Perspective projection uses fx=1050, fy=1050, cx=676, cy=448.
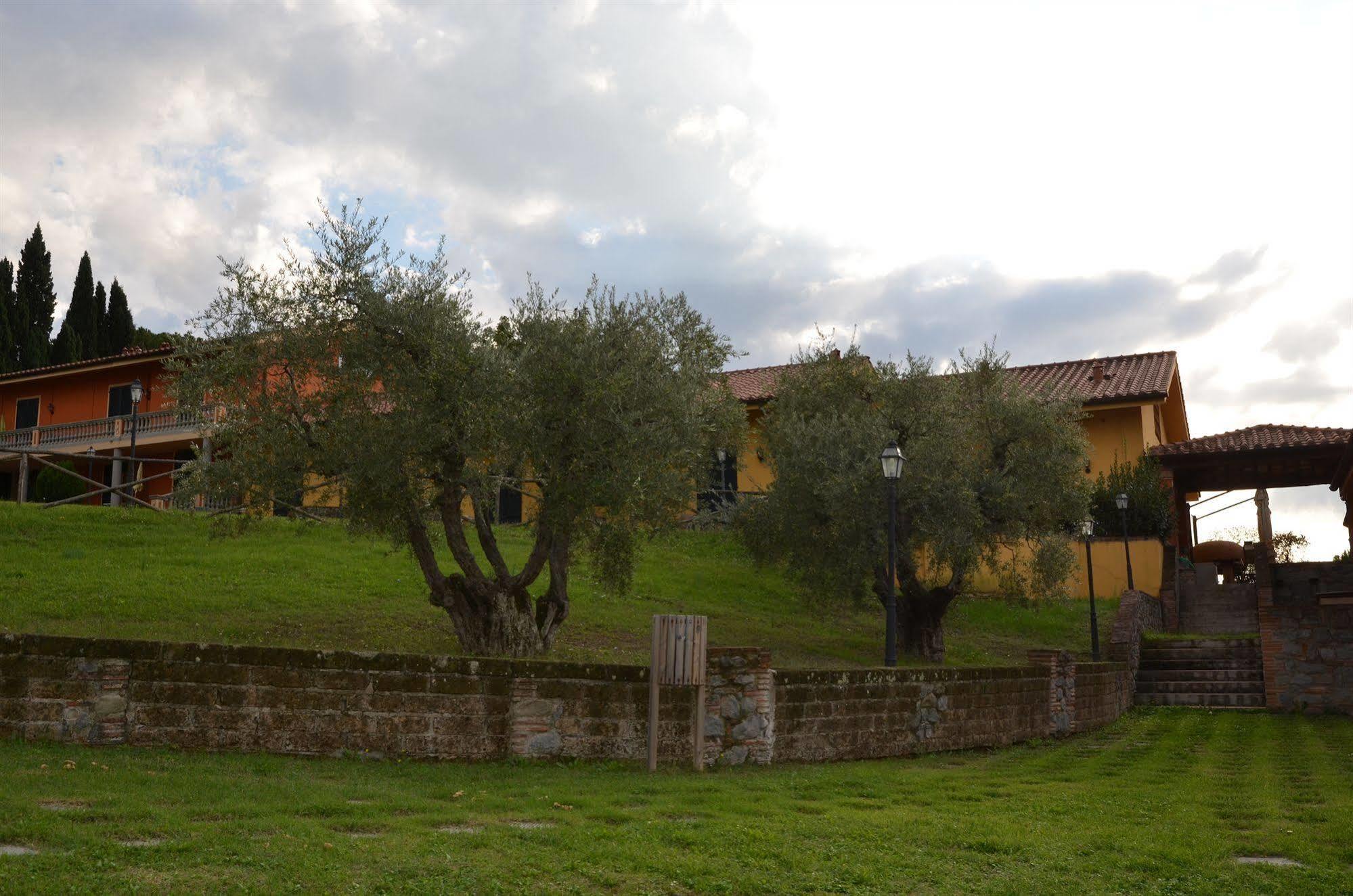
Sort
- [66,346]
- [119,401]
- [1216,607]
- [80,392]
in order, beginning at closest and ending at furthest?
[1216,607], [119,401], [80,392], [66,346]

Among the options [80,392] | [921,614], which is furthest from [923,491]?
[80,392]

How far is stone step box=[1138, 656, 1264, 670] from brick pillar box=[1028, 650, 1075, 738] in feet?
22.4

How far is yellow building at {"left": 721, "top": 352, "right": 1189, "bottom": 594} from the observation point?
2836cm

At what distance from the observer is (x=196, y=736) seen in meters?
8.48

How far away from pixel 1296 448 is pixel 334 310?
25.1 m

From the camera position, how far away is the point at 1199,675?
21234 mm

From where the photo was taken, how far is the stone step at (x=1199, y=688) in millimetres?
20250

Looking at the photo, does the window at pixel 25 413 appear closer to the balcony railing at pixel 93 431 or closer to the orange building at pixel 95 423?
the orange building at pixel 95 423

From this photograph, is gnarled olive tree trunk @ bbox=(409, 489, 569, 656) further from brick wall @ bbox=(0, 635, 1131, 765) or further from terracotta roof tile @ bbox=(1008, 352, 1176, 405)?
terracotta roof tile @ bbox=(1008, 352, 1176, 405)

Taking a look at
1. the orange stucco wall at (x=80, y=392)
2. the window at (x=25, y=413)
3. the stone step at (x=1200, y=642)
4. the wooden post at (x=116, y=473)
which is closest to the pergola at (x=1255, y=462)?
the stone step at (x=1200, y=642)

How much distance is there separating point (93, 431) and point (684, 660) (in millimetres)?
30610

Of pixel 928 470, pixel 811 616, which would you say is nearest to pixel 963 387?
pixel 928 470

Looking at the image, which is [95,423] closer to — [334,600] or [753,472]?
[334,600]

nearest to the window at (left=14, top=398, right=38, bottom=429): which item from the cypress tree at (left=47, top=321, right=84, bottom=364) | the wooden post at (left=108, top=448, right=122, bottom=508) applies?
the wooden post at (left=108, top=448, right=122, bottom=508)
